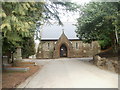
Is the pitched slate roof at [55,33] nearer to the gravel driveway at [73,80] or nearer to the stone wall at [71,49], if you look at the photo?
the stone wall at [71,49]

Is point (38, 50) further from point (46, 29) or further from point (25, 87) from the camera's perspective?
point (25, 87)

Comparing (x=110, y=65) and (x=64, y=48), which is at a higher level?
(x=64, y=48)

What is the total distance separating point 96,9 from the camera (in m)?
18.4

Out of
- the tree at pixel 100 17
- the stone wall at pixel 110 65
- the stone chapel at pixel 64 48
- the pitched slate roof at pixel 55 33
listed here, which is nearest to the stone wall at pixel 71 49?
the stone chapel at pixel 64 48

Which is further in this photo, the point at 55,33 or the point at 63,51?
the point at 55,33

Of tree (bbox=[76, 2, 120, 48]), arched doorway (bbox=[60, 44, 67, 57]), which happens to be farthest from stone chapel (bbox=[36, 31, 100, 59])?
tree (bbox=[76, 2, 120, 48])

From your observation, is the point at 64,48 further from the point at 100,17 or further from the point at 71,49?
the point at 100,17

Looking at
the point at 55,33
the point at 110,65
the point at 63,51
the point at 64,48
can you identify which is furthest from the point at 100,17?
the point at 55,33

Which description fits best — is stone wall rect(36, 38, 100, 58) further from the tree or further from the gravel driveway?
the gravel driveway

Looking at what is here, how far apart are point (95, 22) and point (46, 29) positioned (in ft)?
88.7

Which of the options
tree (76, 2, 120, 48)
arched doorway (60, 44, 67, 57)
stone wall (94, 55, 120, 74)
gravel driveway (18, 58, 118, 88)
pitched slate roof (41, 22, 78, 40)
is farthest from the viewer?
pitched slate roof (41, 22, 78, 40)

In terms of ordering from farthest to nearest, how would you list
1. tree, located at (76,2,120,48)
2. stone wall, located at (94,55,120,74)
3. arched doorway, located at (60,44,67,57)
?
arched doorway, located at (60,44,67,57) → tree, located at (76,2,120,48) → stone wall, located at (94,55,120,74)

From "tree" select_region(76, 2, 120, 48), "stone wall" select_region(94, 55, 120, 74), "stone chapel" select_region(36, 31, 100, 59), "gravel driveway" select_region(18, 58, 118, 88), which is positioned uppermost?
"tree" select_region(76, 2, 120, 48)

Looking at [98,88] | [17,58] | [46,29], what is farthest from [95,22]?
[46,29]
